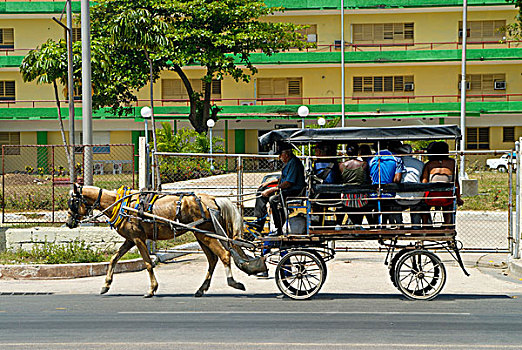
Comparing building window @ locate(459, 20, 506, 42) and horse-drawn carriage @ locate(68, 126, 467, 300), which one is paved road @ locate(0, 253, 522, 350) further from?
building window @ locate(459, 20, 506, 42)

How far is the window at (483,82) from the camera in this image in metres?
49.5

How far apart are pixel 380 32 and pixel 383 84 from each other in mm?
3870

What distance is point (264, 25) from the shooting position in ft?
138

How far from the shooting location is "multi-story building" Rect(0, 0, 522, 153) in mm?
47875

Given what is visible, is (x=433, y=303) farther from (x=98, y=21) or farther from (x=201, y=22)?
(x=98, y=21)

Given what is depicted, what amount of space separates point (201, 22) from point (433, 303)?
3311 centimetres

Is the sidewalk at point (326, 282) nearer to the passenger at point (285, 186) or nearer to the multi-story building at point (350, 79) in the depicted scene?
the passenger at point (285, 186)

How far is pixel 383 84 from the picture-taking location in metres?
49.8

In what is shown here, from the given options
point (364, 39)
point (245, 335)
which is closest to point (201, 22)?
point (364, 39)

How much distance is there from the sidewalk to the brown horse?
82 centimetres

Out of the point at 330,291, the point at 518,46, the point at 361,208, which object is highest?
the point at 518,46

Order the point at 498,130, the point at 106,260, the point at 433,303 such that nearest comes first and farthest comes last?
the point at 433,303
the point at 106,260
the point at 498,130

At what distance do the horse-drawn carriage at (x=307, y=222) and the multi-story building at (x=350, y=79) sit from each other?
119ft

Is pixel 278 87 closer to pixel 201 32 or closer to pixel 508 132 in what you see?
pixel 201 32
